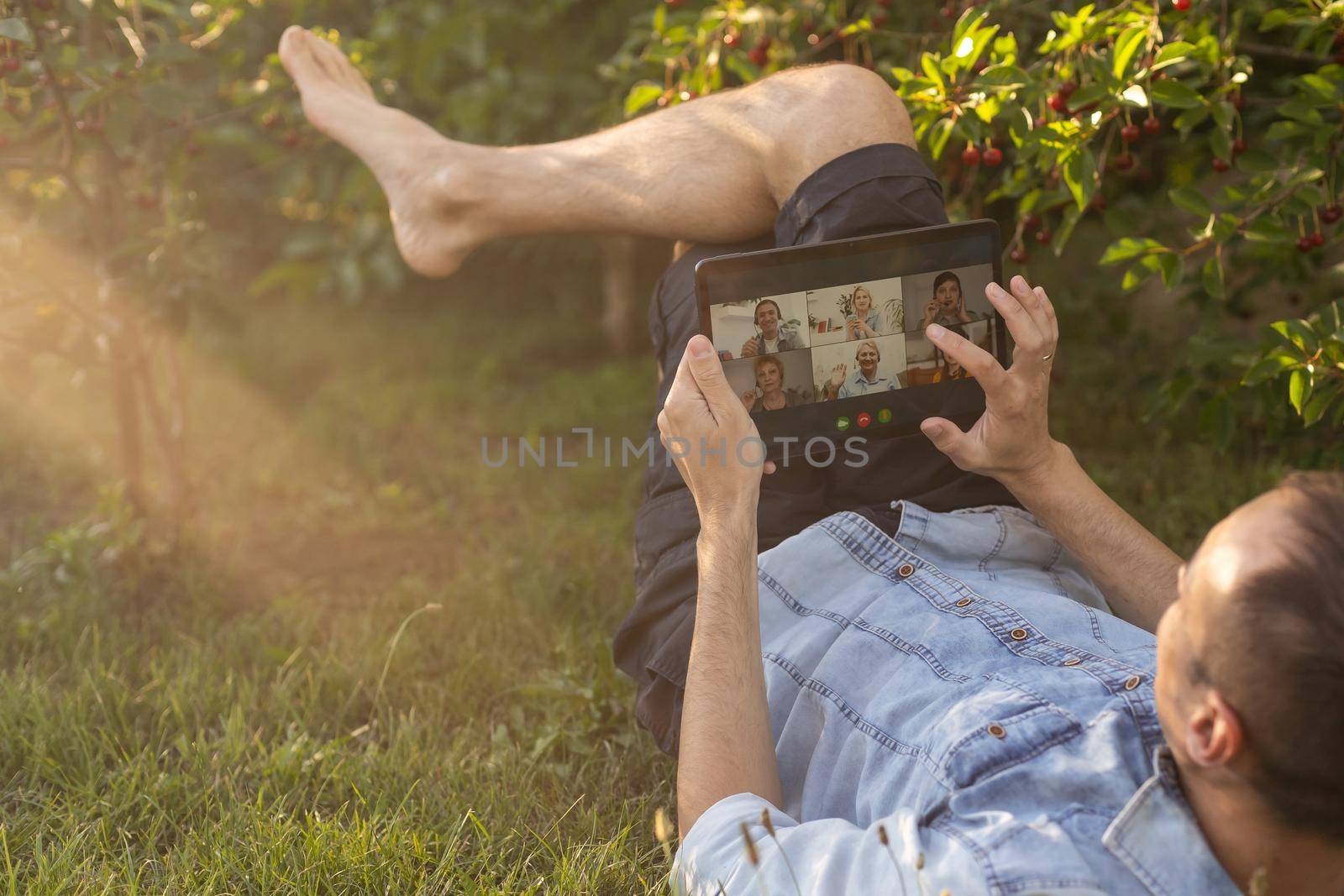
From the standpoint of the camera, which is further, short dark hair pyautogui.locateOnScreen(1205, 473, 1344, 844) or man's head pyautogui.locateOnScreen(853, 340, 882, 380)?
man's head pyautogui.locateOnScreen(853, 340, 882, 380)

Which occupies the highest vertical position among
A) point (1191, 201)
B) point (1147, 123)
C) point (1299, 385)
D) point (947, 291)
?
point (1147, 123)

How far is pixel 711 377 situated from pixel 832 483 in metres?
0.43

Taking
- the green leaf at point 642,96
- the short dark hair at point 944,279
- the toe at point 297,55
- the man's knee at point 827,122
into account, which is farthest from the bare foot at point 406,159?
the short dark hair at point 944,279

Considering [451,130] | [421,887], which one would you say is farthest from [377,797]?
[451,130]

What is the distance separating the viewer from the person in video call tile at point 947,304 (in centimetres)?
155

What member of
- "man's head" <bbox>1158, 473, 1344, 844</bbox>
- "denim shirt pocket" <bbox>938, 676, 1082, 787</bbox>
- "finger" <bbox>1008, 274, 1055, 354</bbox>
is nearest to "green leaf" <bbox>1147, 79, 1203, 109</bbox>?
"finger" <bbox>1008, 274, 1055, 354</bbox>

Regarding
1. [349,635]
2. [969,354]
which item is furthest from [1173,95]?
[349,635]

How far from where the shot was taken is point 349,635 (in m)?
2.29

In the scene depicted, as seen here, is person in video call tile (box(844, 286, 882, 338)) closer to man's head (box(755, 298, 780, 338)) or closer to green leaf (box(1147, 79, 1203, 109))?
man's head (box(755, 298, 780, 338))

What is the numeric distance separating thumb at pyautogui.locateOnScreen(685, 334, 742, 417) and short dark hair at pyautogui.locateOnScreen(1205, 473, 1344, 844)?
0.65 meters

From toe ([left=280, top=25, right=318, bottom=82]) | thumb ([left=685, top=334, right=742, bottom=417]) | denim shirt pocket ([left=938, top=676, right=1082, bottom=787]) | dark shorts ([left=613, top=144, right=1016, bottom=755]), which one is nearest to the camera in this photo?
denim shirt pocket ([left=938, top=676, right=1082, bottom=787])

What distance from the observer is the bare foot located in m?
2.18

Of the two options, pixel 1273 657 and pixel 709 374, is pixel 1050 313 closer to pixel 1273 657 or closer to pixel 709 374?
pixel 709 374

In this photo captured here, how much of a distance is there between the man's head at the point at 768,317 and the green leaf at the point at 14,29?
4.79ft
